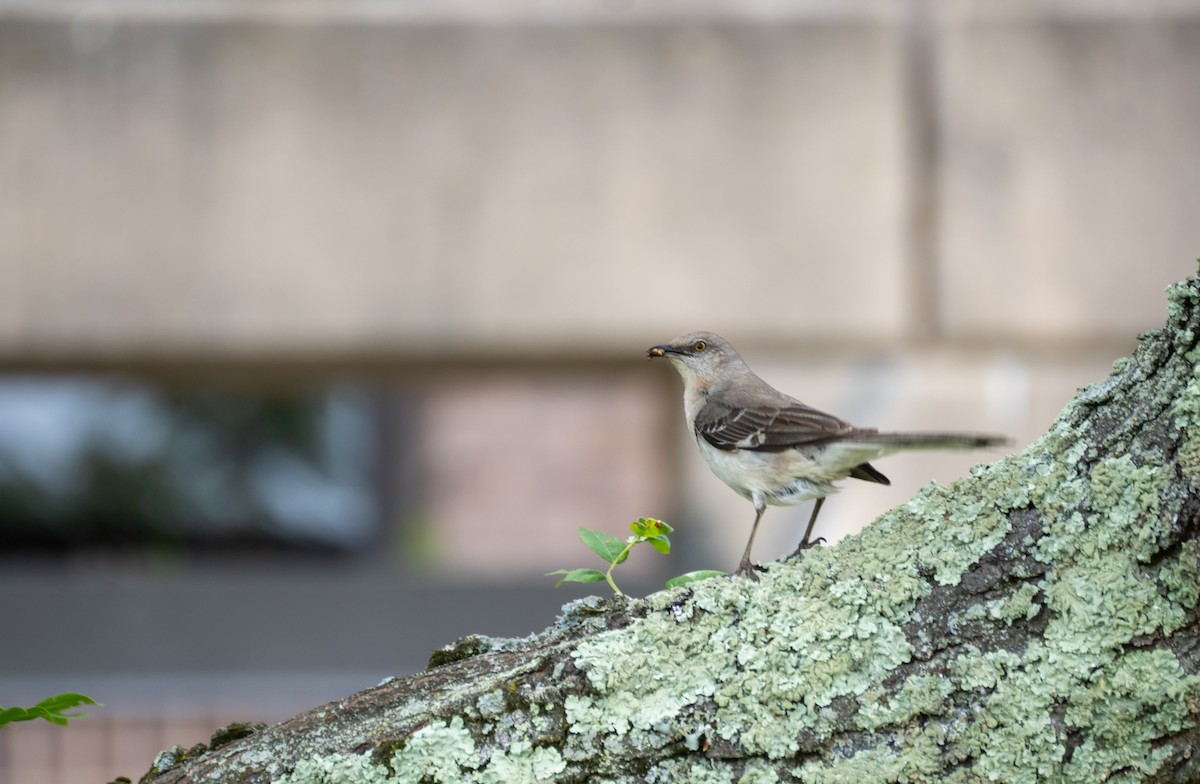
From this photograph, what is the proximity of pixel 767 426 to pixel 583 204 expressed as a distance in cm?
367

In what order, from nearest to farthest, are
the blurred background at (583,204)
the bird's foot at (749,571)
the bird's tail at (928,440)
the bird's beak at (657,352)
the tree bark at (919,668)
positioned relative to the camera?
the tree bark at (919,668)
the bird's tail at (928,440)
the bird's foot at (749,571)
the bird's beak at (657,352)
the blurred background at (583,204)

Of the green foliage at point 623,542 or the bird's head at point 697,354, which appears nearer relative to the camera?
the green foliage at point 623,542

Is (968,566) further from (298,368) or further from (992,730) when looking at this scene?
(298,368)

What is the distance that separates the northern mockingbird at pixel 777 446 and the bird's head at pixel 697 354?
0.21 meters

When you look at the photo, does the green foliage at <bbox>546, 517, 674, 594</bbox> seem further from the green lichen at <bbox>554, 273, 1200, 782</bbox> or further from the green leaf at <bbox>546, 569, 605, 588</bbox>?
the green lichen at <bbox>554, 273, 1200, 782</bbox>

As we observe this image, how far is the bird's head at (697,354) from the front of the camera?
3.51m

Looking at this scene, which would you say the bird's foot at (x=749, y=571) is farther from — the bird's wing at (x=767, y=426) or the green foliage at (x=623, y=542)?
Answer: the bird's wing at (x=767, y=426)

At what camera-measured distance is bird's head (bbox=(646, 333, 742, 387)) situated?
3.51m

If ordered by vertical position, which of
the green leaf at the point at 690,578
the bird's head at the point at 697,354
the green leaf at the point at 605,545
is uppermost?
the bird's head at the point at 697,354

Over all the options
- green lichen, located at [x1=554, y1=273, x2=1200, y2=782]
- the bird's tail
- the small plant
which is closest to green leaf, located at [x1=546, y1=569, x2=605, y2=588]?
the small plant

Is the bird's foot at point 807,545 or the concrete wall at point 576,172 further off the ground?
the concrete wall at point 576,172

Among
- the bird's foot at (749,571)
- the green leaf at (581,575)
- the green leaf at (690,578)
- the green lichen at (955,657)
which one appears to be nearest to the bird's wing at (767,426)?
the bird's foot at (749,571)

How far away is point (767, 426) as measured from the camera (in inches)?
111

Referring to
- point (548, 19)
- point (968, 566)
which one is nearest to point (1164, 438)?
point (968, 566)
